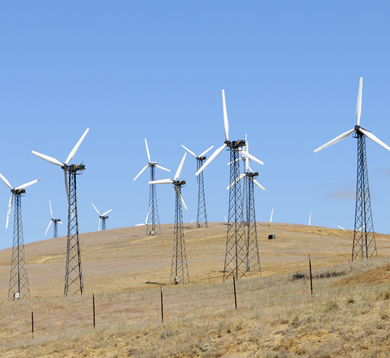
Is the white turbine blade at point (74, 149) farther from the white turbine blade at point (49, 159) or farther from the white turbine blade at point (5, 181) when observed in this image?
the white turbine blade at point (5, 181)

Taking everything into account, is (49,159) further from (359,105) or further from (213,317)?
(213,317)

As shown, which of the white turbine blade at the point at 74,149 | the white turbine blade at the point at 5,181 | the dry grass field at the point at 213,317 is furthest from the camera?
the white turbine blade at the point at 5,181

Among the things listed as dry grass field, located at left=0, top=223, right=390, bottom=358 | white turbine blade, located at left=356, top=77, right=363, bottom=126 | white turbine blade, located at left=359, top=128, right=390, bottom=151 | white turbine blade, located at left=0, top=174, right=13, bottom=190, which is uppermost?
white turbine blade, located at left=356, top=77, right=363, bottom=126

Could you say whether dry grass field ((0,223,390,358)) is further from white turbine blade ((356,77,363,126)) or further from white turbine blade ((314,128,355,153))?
white turbine blade ((356,77,363,126))

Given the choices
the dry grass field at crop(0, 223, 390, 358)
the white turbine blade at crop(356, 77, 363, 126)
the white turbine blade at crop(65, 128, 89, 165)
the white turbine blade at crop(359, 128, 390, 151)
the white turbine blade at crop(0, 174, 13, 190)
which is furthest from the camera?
the white turbine blade at crop(0, 174, 13, 190)

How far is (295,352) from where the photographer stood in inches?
850

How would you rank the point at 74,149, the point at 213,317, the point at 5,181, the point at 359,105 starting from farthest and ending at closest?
the point at 5,181 < the point at 359,105 < the point at 74,149 < the point at 213,317

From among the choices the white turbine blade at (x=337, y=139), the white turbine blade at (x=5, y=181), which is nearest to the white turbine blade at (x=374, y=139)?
the white turbine blade at (x=337, y=139)

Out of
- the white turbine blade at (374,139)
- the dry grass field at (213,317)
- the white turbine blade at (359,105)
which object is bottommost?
the dry grass field at (213,317)

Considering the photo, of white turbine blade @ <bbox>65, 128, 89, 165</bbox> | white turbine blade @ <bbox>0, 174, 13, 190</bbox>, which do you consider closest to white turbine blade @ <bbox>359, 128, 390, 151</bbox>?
white turbine blade @ <bbox>65, 128, 89, 165</bbox>

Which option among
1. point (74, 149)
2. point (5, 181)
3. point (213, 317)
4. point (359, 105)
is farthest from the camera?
point (5, 181)

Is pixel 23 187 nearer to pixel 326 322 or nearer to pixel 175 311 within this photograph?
pixel 175 311

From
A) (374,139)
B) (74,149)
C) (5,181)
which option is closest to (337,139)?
(374,139)

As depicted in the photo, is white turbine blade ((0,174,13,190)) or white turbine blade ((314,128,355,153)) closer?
white turbine blade ((314,128,355,153))
